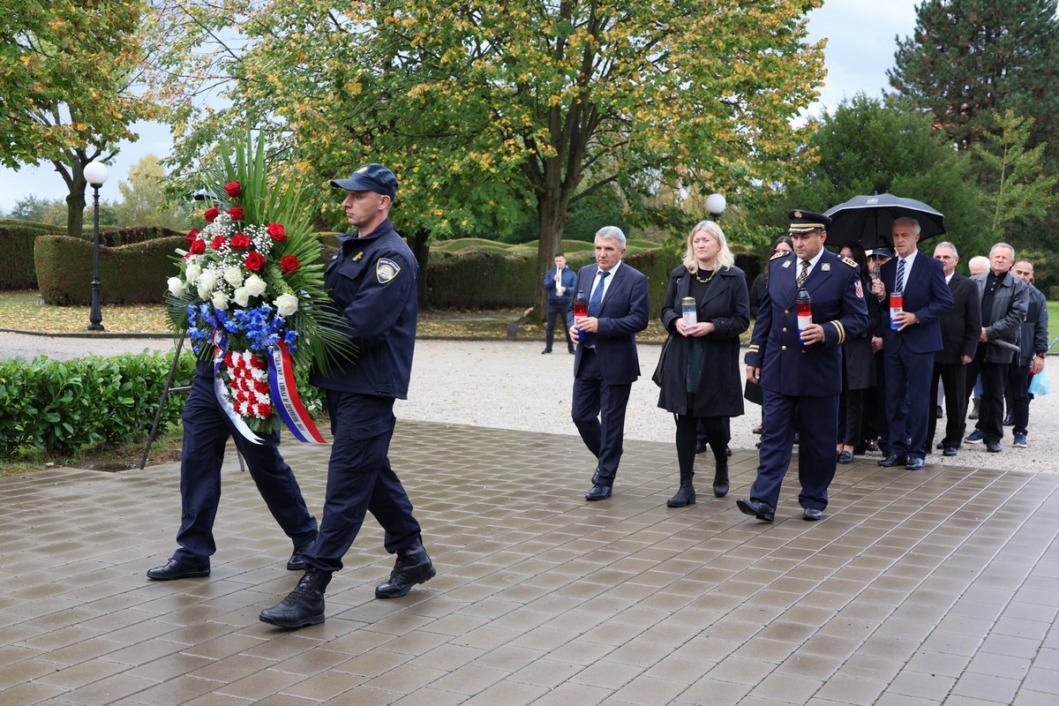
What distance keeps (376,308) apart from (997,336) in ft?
26.1

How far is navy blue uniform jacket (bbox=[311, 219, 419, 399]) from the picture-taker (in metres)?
5.03

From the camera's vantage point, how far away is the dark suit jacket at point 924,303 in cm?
962

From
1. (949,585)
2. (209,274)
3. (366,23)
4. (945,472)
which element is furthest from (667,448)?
(366,23)

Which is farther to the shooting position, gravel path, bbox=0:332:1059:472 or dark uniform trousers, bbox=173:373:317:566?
gravel path, bbox=0:332:1059:472

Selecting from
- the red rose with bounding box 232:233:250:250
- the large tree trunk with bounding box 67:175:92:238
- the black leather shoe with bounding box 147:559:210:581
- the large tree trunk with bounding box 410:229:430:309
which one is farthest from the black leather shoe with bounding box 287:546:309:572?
the large tree trunk with bounding box 67:175:92:238

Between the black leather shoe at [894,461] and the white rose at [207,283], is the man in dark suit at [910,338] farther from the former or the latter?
the white rose at [207,283]

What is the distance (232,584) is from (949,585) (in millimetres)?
3629

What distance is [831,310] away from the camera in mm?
7520

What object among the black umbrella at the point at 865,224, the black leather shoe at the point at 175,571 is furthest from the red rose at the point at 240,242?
the black umbrella at the point at 865,224

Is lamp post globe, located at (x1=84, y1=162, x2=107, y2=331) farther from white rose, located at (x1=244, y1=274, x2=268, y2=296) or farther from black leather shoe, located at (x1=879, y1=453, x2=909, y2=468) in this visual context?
white rose, located at (x1=244, y1=274, x2=268, y2=296)

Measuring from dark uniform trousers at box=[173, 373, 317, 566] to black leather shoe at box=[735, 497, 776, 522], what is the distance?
277cm

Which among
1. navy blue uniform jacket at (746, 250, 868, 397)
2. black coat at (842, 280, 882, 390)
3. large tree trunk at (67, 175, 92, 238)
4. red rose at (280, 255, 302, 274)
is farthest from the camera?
large tree trunk at (67, 175, 92, 238)

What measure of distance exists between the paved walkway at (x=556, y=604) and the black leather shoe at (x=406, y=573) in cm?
9

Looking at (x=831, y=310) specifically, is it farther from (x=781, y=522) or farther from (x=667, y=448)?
(x=667, y=448)
